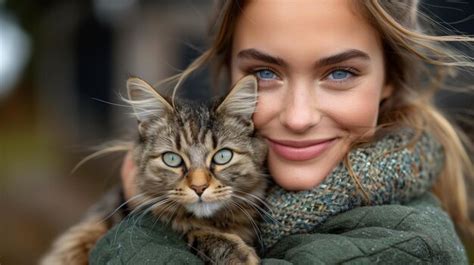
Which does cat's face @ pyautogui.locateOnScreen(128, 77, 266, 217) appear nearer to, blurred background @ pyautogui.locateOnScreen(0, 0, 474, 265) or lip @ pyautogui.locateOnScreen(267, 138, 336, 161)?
lip @ pyautogui.locateOnScreen(267, 138, 336, 161)

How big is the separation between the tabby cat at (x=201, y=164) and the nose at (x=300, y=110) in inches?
6.2

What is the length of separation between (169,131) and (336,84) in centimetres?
62

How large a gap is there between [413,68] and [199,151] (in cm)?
94

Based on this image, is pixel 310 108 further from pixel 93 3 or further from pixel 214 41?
pixel 93 3

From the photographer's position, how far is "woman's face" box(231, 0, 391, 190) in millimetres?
2102

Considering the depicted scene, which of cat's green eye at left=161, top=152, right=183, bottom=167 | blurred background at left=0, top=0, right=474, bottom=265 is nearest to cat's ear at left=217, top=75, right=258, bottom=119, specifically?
cat's green eye at left=161, top=152, right=183, bottom=167

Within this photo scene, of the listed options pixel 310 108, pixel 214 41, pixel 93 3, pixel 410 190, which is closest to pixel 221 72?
pixel 214 41

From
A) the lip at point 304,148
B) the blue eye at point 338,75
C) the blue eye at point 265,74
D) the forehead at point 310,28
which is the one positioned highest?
the forehead at point 310,28

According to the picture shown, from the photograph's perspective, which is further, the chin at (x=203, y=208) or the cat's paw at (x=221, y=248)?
the chin at (x=203, y=208)

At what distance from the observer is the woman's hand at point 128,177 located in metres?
2.47

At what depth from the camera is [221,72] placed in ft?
9.18

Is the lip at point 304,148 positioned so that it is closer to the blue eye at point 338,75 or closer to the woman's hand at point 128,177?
the blue eye at point 338,75

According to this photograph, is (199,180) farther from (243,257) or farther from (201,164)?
(243,257)

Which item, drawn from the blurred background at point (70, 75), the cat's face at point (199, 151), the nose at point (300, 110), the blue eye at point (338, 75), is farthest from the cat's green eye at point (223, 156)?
the blurred background at point (70, 75)
